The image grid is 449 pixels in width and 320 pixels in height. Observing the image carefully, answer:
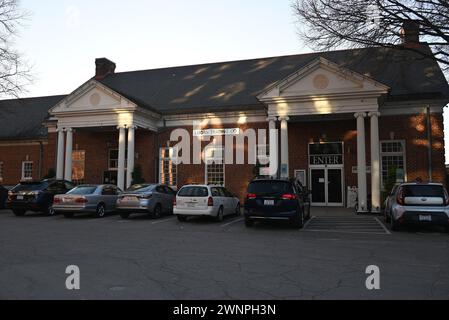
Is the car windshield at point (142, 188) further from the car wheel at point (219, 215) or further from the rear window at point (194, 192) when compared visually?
the car wheel at point (219, 215)

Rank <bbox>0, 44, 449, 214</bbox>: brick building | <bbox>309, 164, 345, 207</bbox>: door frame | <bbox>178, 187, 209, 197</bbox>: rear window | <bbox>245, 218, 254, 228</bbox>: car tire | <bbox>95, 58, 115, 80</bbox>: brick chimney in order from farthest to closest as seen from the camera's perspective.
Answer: <bbox>95, 58, 115, 80</bbox>: brick chimney, <bbox>309, 164, 345, 207</bbox>: door frame, <bbox>0, 44, 449, 214</bbox>: brick building, <bbox>178, 187, 209, 197</bbox>: rear window, <bbox>245, 218, 254, 228</bbox>: car tire

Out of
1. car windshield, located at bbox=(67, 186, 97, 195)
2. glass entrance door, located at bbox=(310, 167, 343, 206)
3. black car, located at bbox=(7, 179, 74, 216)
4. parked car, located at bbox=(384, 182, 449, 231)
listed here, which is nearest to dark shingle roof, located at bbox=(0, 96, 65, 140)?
black car, located at bbox=(7, 179, 74, 216)

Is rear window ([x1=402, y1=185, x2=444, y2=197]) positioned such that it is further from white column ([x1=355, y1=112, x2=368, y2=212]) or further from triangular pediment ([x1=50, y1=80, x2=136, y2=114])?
triangular pediment ([x1=50, y1=80, x2=136, y2=114])

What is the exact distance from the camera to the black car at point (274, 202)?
41.0 feet

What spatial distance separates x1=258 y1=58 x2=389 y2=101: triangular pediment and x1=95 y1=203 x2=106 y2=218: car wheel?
9.40m

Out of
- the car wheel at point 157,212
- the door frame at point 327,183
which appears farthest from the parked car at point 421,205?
the car wheel at point 157,212

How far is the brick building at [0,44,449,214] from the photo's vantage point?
18.5 m

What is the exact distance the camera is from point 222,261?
7.68m

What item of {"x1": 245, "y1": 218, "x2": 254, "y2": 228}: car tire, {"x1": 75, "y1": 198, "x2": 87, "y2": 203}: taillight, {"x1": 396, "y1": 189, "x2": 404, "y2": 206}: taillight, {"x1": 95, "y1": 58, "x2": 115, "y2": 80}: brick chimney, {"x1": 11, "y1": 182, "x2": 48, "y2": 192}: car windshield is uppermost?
{"x1": 95, "y1": 58, "x2": 115, "y2": 80}: brick chimney

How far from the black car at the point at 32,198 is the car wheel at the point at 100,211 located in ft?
8.30

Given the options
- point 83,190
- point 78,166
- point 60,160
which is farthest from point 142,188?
point 78,166

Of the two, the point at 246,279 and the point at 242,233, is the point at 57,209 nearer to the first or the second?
the point at 242,233

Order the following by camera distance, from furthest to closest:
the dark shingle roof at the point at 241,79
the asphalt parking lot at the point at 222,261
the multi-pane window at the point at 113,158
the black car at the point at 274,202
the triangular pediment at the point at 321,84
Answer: the multi-pane window at the point at 113,158 → the dark shingle roof at the point at 241,79 → the triangular pediment at the point at 321,84 → the black car at the point at 274,202 → the asphalt parking lot at the point at 222,261

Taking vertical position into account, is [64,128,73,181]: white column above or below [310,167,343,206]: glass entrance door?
above
